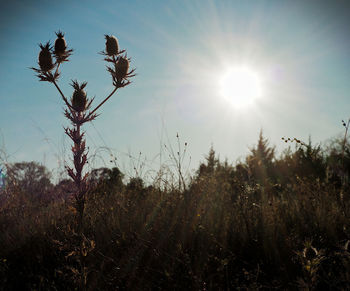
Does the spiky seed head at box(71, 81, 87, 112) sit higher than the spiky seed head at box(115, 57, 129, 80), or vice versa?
the spiky seed head at box(115, 57, 129, 80)

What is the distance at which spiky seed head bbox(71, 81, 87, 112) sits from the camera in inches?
71.6

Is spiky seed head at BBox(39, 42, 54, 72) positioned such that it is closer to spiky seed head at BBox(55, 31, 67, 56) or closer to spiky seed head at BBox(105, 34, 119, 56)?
spiky seed head at BBox(55, 31, 67, 56)

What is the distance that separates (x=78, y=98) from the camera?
1.82m

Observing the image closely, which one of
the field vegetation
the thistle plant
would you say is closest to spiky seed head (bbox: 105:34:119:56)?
the thistle plant

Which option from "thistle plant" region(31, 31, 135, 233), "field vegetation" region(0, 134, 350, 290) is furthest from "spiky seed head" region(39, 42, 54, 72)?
"field vegetation" region(0, 134, 350, 290)

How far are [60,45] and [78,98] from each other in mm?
490

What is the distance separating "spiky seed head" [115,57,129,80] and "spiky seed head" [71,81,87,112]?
30 cm

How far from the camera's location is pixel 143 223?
3.04 metres

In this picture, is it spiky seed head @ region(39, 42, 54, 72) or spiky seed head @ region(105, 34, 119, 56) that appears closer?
spiky seed head @ region(39, 42, 54, 72)

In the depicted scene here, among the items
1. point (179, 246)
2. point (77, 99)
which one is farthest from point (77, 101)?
point (179, 246)

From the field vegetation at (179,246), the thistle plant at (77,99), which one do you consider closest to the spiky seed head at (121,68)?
the thistle plant at (77,99)

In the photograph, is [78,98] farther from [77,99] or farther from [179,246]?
[179,246]

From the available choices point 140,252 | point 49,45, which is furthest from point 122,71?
point 140,252

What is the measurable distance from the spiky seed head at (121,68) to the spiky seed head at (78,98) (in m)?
0.30
